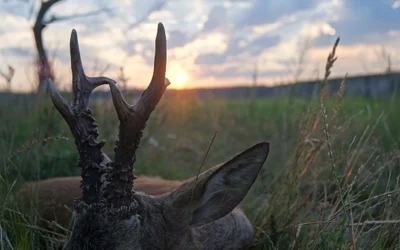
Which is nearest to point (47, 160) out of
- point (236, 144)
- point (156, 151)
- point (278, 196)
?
point (156, 151)

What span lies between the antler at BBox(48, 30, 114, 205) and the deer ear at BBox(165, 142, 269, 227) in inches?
19.2

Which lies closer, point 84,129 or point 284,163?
point 84,129

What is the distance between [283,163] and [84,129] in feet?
13.5

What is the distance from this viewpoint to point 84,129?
2.78m

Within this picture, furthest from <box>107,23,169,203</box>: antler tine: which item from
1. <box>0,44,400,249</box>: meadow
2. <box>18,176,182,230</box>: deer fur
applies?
<box>18,176,182,230</box>: deer fur

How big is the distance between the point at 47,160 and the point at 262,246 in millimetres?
2975

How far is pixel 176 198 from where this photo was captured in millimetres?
3070

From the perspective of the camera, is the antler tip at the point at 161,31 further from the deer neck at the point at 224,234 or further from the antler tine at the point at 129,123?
the deer neck at the point at 224,234

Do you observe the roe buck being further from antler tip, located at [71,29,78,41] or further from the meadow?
the meadow

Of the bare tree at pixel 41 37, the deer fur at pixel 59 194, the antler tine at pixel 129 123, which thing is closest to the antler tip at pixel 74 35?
the antler tine at pixel 129 123

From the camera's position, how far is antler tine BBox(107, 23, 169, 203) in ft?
8.88

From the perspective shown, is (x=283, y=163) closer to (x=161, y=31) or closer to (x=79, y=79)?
(x=79, y=79)

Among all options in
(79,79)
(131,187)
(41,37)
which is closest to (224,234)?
(131,187)

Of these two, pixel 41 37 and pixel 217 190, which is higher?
pixel 41 37
